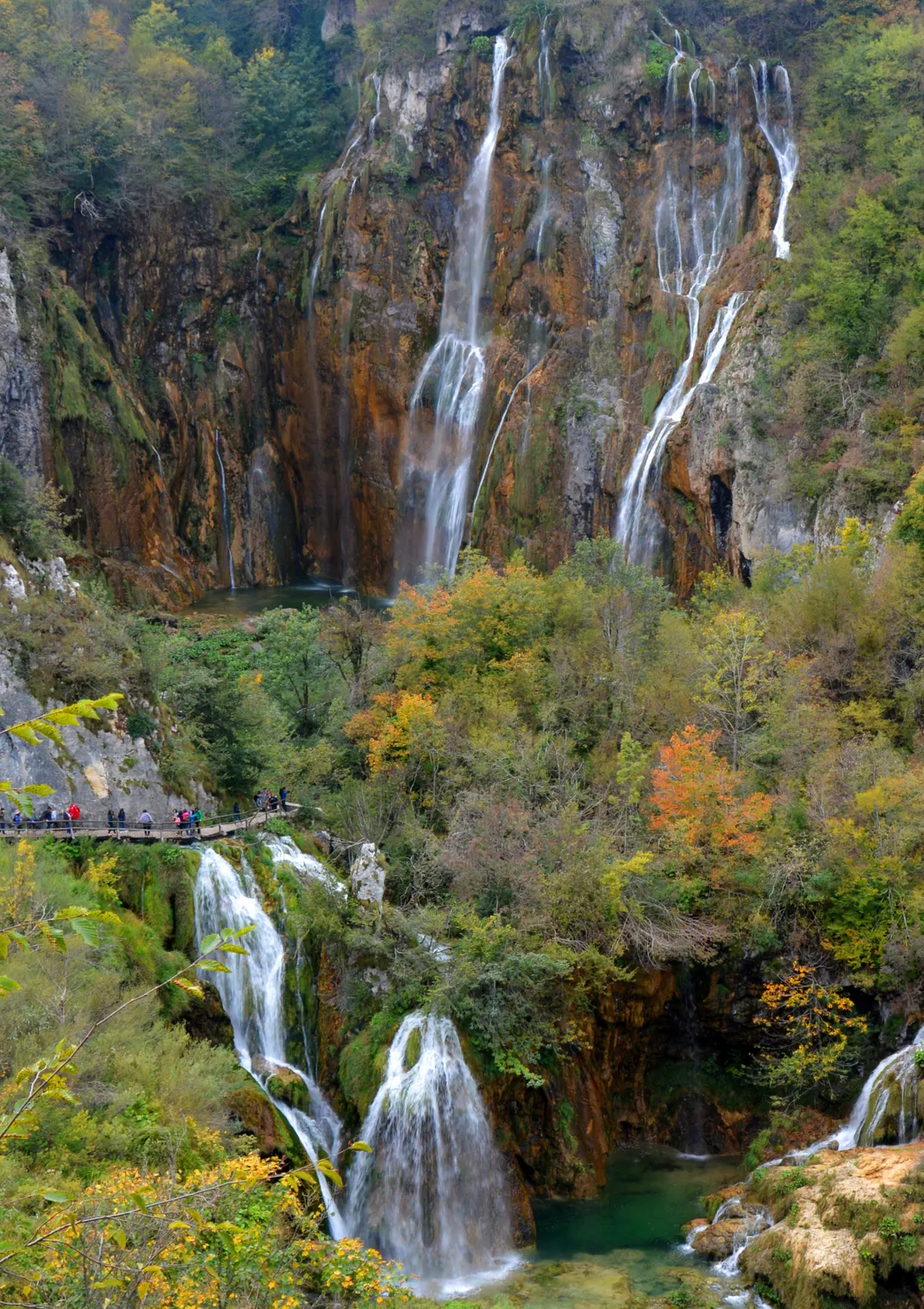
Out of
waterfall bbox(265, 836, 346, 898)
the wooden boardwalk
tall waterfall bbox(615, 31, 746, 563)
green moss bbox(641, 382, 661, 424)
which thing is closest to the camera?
the wooden boardwalk

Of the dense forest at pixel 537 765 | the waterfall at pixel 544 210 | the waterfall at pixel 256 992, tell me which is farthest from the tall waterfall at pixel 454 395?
the waterfall at pixel 256 992

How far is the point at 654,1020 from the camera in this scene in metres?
23.6

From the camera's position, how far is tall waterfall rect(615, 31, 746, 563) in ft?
131

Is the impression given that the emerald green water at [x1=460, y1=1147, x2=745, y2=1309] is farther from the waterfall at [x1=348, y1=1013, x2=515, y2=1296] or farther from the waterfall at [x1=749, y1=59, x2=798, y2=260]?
the waterfall at [x1=749, y1=59, x2=798, y2=260]

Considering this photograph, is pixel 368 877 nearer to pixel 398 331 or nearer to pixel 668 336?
pixel 668 336

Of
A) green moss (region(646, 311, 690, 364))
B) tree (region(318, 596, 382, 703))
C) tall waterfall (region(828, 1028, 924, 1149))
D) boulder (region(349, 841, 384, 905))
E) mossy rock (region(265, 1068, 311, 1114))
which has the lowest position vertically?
tall waterfall (region(828, 1028, 924, 1149))

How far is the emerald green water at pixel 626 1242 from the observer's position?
17312mm

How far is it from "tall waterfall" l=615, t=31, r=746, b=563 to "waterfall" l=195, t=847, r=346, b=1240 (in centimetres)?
2174

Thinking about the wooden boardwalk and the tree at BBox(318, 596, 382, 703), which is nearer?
the wooden boardwalk

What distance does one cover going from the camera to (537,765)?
84.2 ft

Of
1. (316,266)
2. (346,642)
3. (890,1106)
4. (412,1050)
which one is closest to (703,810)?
(890,1106)

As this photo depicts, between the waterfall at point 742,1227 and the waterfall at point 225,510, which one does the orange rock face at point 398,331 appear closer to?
the waterfall at point 225,510

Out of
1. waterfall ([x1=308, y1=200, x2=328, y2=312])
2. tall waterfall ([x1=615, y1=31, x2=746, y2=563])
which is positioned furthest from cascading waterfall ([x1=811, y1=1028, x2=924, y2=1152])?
waterfall ([x1=308, y1=200, x2=328, y2=312])

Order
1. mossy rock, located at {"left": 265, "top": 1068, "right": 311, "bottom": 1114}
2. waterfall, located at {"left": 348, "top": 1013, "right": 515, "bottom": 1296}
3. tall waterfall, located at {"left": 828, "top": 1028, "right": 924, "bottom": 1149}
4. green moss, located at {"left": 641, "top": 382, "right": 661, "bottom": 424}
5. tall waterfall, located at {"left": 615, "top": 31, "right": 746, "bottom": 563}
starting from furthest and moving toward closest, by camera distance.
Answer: green moss, located at {"left": 641, "top": 382, "right": 661, "bottom": 424}, tall waterfall, located at {"left": 615, "top": 31, "right": 746, "bottom": 563}, mossy rock, located at {"left": 265, "top": 1068, "right": 311, "bottom": 1114}, waterfall, located at {"left": 348, "top": 1013, "right": 515, "bottom": 1296}, tall waterfall, located at {"left": 828, "top": 1028, "right": 924, "bottom": 1149}
